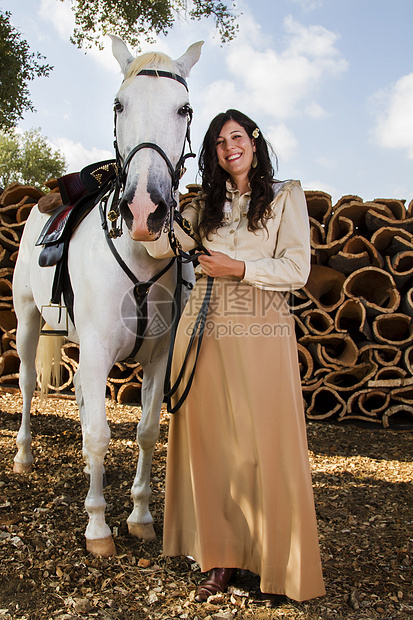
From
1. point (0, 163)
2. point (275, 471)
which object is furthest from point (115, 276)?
point (0, 163)

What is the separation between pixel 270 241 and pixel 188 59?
2.86 feet

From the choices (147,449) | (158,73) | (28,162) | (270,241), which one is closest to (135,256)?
(270,241)

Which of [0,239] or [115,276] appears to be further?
[0,239]

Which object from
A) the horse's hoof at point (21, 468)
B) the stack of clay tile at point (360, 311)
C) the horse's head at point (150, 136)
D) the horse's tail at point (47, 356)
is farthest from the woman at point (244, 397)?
the stack of clay tile at point (360, 311)

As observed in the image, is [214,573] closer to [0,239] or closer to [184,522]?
[184,522]

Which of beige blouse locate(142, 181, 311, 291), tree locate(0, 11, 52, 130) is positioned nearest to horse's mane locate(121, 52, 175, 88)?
beige blouse locate(142, 181, 311, 291)

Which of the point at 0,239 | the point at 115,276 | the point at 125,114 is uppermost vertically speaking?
the point at 0,239

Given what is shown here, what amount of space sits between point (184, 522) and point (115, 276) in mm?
1048

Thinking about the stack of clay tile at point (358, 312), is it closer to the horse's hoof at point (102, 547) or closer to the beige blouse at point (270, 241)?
the beige blouse at point (270, 241)

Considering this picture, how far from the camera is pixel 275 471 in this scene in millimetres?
1703

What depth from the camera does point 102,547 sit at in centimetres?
205

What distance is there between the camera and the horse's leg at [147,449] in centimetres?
227


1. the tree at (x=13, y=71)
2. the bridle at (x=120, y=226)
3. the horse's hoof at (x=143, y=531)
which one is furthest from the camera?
the tree at (x=13, y=71)

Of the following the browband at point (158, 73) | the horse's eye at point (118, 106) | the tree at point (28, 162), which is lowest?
the horse's eye at point (118, 106)
